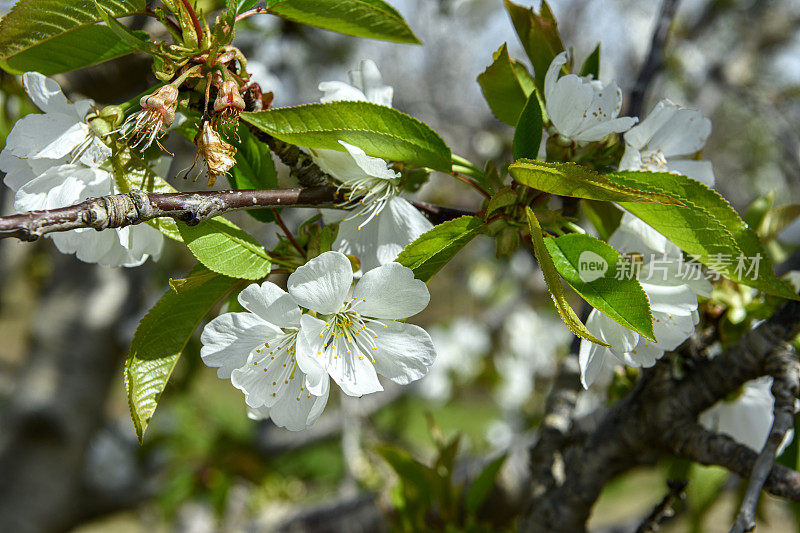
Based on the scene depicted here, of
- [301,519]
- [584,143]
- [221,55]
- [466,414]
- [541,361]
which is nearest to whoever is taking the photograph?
[221,55]

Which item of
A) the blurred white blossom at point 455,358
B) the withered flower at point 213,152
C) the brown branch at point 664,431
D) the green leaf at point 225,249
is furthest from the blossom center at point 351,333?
the blurred white blossom at point 455,358

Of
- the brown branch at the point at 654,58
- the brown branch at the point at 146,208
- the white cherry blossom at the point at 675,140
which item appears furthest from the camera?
the brown branch at the point at 654,58

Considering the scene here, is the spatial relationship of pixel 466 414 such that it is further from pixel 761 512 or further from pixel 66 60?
pixel 66 60

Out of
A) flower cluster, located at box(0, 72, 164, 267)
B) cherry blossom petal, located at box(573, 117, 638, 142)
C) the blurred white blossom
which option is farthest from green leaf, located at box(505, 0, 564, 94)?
the blurred white blossom

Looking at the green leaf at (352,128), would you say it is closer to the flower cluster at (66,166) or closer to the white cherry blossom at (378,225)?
the white cherry blossom at (378,225)

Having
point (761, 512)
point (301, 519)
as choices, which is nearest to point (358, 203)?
point (761, 512)

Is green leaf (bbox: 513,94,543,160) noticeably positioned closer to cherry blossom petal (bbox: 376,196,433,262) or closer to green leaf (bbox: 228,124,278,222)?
cherry blossom petal (bbox: 376,196,433,262)
